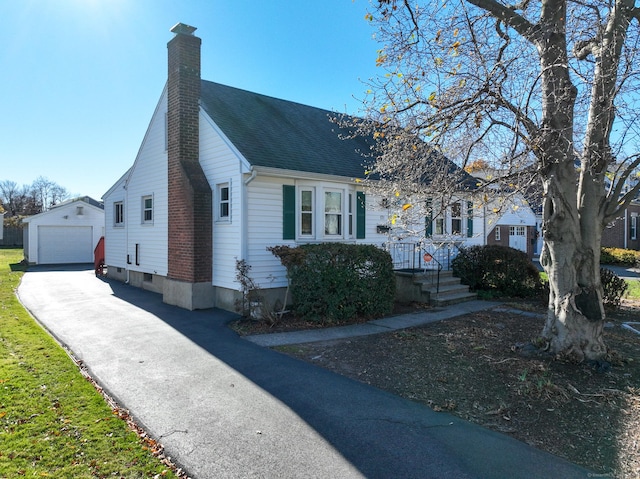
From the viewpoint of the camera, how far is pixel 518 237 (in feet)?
92.5

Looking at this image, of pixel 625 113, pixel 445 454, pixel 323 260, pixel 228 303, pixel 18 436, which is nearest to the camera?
pixel 445 454

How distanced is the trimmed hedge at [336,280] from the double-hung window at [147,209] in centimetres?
623

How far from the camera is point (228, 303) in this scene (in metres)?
10.3

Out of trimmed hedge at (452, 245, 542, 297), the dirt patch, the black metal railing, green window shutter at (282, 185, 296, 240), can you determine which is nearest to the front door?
the black metal railing

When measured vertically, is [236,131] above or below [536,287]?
above

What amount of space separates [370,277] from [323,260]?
3.90 ft

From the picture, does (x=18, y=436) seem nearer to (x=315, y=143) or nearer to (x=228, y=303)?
(x=228, y=303)

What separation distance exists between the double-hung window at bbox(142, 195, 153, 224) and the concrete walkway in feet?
21.1

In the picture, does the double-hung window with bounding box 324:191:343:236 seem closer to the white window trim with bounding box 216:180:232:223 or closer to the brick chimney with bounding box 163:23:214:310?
the white window trim with bounding box 216:180:232:223

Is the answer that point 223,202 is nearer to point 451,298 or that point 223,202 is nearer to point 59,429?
point 451,298

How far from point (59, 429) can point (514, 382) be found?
16.7ft

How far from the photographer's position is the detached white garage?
23.6 metres

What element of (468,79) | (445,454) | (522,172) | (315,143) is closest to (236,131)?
(315,143)

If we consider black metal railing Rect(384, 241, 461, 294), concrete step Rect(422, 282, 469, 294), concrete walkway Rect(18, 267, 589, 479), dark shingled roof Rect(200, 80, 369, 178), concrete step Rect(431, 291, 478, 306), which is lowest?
concrete walkway Rect(18, 267, 589, 479)
